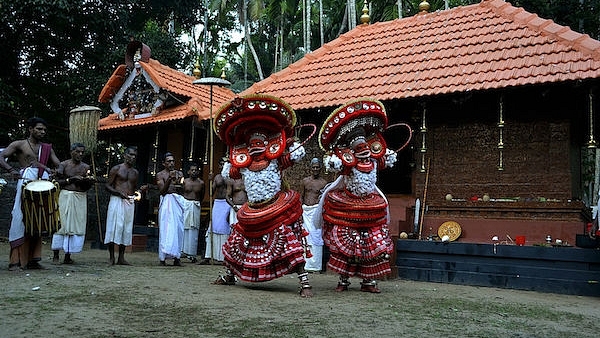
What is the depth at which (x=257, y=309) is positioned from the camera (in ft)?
15.4

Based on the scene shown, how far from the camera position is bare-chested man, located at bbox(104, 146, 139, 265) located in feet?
27.0

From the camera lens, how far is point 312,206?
905 centimetres

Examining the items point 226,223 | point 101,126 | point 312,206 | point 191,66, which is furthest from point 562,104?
point 191,66

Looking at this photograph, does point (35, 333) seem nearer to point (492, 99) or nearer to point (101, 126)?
point (492, 99)

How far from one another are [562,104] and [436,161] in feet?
7.12

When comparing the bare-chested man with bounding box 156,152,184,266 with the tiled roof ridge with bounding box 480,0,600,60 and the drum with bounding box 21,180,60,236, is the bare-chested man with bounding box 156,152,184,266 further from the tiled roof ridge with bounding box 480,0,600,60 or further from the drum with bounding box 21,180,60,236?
the tiled roof ridge with bounding box 480,0,600,60

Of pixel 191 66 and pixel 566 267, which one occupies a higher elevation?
pixel 191 66

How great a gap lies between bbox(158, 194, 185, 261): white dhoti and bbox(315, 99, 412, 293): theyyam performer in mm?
3377

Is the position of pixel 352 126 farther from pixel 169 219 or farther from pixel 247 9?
pixel 247 9

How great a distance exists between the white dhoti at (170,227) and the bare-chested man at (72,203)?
1212 mm

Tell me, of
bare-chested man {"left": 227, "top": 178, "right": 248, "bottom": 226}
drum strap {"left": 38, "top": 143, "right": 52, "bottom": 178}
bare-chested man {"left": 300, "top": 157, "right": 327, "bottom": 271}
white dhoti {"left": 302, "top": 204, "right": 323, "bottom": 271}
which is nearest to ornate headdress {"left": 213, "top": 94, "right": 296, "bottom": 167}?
drum strap {"left": 38, "top": 143, "right": 52, "bottom": 178}

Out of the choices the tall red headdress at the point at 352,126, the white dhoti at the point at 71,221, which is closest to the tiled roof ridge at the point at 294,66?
the white dhoti at the point at 71,221

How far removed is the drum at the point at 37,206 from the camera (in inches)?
266

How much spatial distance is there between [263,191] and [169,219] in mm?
3405
